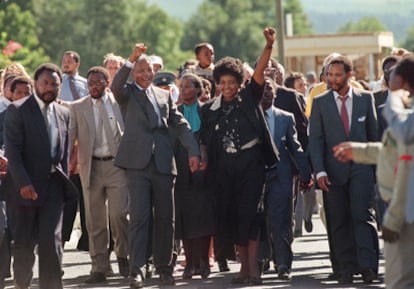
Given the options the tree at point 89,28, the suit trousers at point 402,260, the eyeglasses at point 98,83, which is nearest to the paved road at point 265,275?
the eyeglasses at point 98,83

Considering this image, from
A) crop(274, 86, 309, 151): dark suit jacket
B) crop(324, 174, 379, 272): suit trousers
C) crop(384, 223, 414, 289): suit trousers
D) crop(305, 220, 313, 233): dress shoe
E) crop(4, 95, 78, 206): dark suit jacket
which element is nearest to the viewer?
crop(384, 223, 414, 289): suit trousers

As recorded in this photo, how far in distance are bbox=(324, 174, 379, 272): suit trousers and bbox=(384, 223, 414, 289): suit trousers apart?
171 inches

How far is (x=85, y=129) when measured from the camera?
1482 centimetres

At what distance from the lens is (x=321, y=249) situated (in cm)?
1784

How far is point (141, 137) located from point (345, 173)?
1858 mm

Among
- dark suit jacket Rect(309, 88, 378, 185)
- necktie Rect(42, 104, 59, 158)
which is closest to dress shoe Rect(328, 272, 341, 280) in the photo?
dark suit jacket Rect(309, 88, 378, 185)

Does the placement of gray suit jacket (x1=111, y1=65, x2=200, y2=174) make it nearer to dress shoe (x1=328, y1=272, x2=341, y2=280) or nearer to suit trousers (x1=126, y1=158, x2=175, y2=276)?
suit trousers (x1=126, y1=158, x2=175, y2=276)

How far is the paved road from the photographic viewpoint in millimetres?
14008

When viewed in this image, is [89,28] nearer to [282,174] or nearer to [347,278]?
[282,174]

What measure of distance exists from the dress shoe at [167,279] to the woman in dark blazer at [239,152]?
58cm

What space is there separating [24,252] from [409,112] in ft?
15.3

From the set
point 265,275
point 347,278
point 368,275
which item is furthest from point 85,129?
point 368,275

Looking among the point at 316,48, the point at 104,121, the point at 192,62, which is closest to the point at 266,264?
the point at 104,121

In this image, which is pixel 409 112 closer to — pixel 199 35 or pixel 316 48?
pixel 316 48
